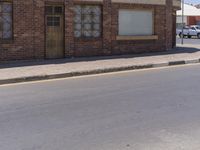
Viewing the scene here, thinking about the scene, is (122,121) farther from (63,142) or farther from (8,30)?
(8,30)

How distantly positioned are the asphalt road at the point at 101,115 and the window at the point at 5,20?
5567mm

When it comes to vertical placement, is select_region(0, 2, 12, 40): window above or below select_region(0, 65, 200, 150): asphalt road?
above

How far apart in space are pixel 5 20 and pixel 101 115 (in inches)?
448

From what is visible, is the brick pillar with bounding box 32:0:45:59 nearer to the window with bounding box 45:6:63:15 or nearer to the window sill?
the window with bounding box 45:6:63:15

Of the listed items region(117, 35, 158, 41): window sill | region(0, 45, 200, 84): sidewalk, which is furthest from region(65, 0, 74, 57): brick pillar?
region(117, 35, 158, 41): window sill

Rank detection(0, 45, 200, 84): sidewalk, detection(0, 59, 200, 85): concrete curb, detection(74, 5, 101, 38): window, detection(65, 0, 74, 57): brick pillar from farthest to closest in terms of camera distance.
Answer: detection(74, 5, 101, 38): window → detection(65, 0, 74, 57): brick pillar → detection(0, 45, 200, 84): sidewalk → detection(0, 59, 200, 85): concrete curb

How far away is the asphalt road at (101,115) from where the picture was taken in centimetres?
731

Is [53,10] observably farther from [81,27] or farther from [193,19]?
[193,19]

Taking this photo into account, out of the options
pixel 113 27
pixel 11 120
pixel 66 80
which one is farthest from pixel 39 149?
pixel 113 27

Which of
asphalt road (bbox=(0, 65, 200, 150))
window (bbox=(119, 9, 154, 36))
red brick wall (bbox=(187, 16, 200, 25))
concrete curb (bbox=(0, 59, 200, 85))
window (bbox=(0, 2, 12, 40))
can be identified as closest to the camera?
asphalt road (bbox=(0, 65, 200, 150))

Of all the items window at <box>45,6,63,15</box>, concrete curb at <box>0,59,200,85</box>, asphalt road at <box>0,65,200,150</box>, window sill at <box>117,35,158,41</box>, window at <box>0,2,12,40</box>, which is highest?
window at <box>45,6,63,15</box>

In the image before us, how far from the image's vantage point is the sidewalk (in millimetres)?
15703

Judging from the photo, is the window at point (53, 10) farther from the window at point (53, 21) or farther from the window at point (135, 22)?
the window at point (135, 22)

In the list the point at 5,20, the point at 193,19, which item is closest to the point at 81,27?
the point at 5,20
